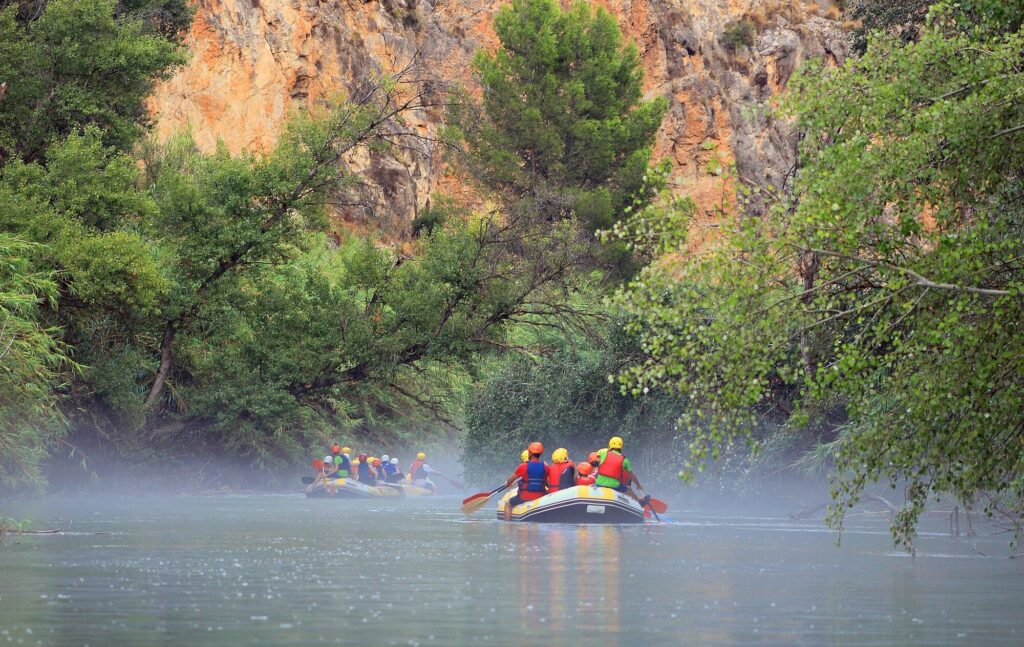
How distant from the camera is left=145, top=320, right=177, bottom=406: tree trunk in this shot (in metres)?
37.7

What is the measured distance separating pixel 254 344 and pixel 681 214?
27.4 metres

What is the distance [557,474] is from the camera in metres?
28.8

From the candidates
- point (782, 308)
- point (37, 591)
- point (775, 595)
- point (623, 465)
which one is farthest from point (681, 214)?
point (623, 465)

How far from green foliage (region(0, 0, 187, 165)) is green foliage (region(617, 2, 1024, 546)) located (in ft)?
84.2

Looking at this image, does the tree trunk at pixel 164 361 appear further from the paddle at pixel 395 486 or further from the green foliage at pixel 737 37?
the green foliage at pixel 737 37

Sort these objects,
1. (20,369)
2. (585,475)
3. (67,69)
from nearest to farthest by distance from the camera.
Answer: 1. (20,369)
2. (585,475)
3. (67,69)

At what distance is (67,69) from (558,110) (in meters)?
22.1

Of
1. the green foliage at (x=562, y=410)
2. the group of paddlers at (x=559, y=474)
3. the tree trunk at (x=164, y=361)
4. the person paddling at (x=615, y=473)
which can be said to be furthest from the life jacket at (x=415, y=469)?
the person paddling at (x=615, y=473)

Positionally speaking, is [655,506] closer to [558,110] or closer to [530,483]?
[530,483]

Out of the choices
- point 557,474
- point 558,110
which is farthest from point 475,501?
point 558,110

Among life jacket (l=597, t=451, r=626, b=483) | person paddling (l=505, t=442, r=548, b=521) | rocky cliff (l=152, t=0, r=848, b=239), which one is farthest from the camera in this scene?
rocky cliff (l=152, t=0, r=848, b=239)

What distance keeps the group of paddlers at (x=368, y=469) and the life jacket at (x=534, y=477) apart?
13723mm

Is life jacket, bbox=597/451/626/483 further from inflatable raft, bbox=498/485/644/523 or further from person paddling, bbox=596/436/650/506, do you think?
inflatable raft, bbox=498/485/644/523

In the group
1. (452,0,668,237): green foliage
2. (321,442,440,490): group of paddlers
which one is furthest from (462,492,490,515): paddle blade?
(452,0,668,237): green foliage
